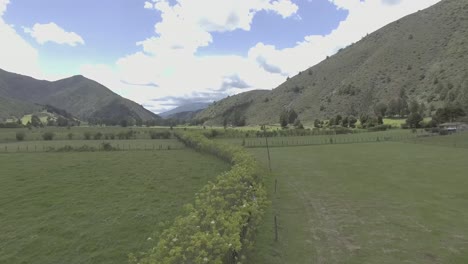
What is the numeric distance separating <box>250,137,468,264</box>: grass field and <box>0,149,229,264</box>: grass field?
604 cm

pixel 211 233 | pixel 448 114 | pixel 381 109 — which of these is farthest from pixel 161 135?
pixel 211 233

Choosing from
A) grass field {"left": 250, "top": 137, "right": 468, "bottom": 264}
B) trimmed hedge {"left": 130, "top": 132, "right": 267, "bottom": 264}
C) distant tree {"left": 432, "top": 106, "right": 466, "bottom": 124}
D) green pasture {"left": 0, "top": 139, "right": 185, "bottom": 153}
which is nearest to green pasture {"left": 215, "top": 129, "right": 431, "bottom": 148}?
green pasture {"left": 0, "top": 139, "right": 185, "bottom": 153}

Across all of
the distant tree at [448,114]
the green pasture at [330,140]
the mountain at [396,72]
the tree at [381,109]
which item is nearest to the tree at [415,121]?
the distant tree at [448,114]

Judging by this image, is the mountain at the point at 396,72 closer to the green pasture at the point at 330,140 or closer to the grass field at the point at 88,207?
the green pasture at the point at 330,140

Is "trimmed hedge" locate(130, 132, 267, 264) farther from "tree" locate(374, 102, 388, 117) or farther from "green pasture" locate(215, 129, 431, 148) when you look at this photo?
"tree" locate(374, 102, 388, 117)

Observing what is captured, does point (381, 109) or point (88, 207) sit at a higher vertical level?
point (381, 109)

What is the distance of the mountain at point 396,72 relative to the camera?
4646 inches

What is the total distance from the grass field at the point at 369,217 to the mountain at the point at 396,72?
86612mm

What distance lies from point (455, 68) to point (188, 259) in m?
135

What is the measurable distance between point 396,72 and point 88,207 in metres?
135

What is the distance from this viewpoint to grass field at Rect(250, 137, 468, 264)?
→ 42.8ft

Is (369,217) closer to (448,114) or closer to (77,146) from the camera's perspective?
(77,146)

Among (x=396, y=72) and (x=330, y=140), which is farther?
(x=396, y=72)

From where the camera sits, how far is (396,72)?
13362 cm
